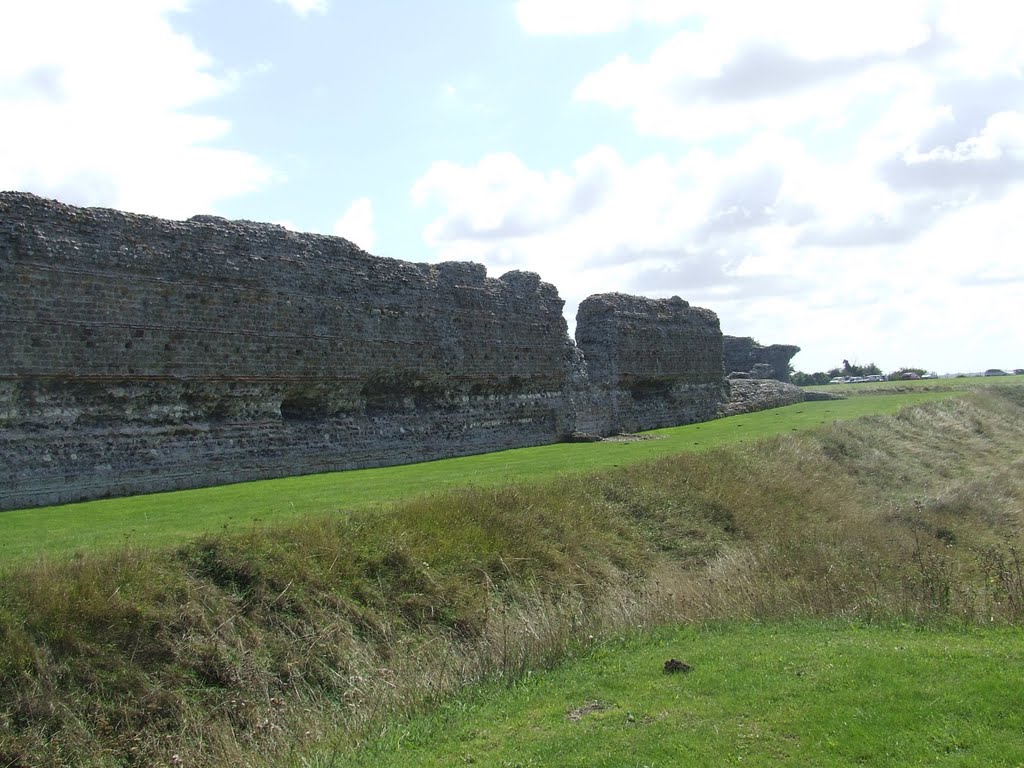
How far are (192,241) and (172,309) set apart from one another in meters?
1.41

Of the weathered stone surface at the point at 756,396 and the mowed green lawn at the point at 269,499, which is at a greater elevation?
the weathered stone surface at the point at 756,396

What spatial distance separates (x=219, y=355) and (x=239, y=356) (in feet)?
1.44

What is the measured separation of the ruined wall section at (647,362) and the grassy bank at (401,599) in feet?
36.5

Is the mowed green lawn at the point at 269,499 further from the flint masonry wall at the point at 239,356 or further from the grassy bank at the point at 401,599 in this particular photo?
the flint masonry wall at the point at 239,356

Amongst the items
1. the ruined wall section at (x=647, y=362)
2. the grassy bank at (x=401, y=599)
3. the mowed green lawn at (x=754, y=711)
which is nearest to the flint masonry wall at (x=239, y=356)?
→ the ruined wall section at (x=647, y=362)

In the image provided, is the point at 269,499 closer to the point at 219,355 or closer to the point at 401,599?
the point at 401,599

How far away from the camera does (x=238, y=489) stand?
14.9 meters

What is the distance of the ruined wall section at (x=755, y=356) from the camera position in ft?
167

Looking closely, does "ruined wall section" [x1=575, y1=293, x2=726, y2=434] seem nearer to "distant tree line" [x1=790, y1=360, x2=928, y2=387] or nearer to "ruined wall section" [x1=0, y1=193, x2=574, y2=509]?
"ruined wall section" [x1=0, y1=193, x2=574, y2=509]

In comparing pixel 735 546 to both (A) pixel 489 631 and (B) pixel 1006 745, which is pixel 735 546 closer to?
(A) pixel 489 631

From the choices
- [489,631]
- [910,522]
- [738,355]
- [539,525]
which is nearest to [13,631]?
[489,631]

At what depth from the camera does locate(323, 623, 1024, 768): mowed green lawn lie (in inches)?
237

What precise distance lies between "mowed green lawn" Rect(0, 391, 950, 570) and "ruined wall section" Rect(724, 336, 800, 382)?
27.7 metres

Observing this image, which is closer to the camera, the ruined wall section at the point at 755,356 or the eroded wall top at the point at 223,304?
the eroded wall top at the point at 223,304
